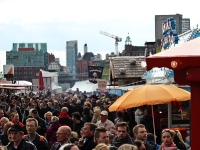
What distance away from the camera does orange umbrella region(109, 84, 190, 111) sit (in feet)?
35.7

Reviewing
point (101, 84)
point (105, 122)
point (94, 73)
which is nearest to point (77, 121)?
point (105, 122)

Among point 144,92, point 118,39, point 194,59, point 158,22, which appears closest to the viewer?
point 194,59

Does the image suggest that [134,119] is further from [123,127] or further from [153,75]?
[123,127]

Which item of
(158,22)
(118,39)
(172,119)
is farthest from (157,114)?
(118,39)

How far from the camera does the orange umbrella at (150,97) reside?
10.9m

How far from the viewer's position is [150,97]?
1105 cm

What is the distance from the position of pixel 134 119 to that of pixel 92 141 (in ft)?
31.2

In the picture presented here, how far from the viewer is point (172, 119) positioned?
15945 mm

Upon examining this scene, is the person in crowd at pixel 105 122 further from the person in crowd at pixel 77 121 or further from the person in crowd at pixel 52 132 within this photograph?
the person in crowd at pixel 52 132

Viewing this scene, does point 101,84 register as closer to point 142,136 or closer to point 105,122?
point 105,122

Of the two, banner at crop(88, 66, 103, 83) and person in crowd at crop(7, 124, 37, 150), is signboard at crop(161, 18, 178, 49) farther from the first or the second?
banner at crop(88, 66, 103, 83)

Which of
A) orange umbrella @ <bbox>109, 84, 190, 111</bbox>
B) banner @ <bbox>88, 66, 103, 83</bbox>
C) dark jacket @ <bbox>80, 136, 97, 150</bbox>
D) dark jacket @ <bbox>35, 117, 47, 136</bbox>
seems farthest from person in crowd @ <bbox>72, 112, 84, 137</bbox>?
banner @ <bbox>88, 66, 103, 83</bbox>

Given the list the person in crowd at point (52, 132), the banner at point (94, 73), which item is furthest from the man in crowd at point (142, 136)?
the banner at point (94, 73)

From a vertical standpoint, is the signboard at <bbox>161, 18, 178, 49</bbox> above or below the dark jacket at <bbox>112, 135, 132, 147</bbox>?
above
